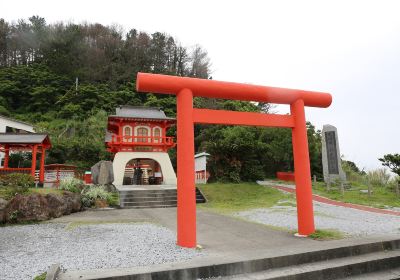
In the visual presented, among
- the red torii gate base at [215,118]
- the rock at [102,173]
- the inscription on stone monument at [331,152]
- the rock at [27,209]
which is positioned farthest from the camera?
the inscription on stone monument at [331,152]

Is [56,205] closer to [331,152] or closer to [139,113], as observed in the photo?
[139,113]

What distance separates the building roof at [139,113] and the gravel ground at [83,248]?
13391 mm

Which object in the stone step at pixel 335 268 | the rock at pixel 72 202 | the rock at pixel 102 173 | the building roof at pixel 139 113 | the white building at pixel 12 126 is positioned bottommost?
the stone step at pixel 335 268

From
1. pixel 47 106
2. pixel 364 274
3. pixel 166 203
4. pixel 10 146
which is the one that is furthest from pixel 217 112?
pixel 47 106

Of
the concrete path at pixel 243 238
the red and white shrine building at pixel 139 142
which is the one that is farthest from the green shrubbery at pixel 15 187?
the red and white shrine building at pixel 139 142

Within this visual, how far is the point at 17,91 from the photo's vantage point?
38219mm

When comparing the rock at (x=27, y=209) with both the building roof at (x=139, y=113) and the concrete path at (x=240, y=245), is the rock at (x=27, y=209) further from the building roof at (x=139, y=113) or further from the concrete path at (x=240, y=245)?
the building roof at (x=139, y=113)

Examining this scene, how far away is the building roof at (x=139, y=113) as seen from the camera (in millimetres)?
19792

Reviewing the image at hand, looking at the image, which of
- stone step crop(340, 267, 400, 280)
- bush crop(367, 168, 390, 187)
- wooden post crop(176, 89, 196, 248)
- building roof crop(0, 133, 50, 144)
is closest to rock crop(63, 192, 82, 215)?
wooden post crop(176, 89, 196, 248)

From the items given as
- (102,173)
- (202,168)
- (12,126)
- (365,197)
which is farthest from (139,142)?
(12,126)

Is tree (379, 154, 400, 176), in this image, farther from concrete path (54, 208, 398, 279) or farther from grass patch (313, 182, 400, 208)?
concrete path (54, 208, 398, 279)

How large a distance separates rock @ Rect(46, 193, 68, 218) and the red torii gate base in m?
5.86

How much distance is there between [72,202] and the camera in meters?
10.1

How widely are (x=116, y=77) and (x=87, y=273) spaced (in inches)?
1730
